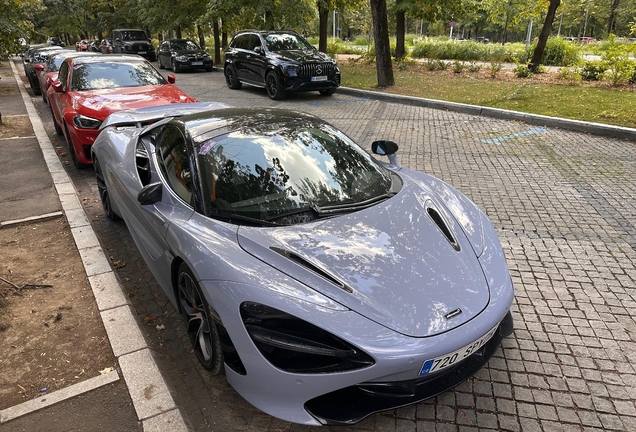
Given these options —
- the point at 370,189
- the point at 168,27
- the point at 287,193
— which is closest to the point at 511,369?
the point at 370,189

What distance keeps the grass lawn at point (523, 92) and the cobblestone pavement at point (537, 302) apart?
7.69 ft

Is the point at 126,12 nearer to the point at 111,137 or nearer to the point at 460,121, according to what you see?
the point at 460,121

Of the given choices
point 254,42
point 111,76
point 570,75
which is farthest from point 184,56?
point 570,75

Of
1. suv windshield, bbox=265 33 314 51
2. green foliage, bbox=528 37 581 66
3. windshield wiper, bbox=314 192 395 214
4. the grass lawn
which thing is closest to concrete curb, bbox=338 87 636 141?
the grass lawn

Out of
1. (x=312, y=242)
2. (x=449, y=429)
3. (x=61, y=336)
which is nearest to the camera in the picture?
(x=449, y=429)

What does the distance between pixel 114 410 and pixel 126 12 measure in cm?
3905

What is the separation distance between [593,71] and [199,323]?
15.9 metres

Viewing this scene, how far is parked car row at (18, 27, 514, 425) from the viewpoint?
212 cm

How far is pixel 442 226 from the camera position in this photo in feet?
9.62

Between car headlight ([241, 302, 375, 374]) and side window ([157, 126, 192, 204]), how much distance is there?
3.81 feet

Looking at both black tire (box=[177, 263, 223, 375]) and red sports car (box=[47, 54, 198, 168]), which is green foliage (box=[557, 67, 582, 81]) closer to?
red sports car (box=[47, 54, 198, 168])

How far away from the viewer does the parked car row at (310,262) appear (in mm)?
2115

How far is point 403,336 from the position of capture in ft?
6.88

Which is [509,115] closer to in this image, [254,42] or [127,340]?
[254,42]
